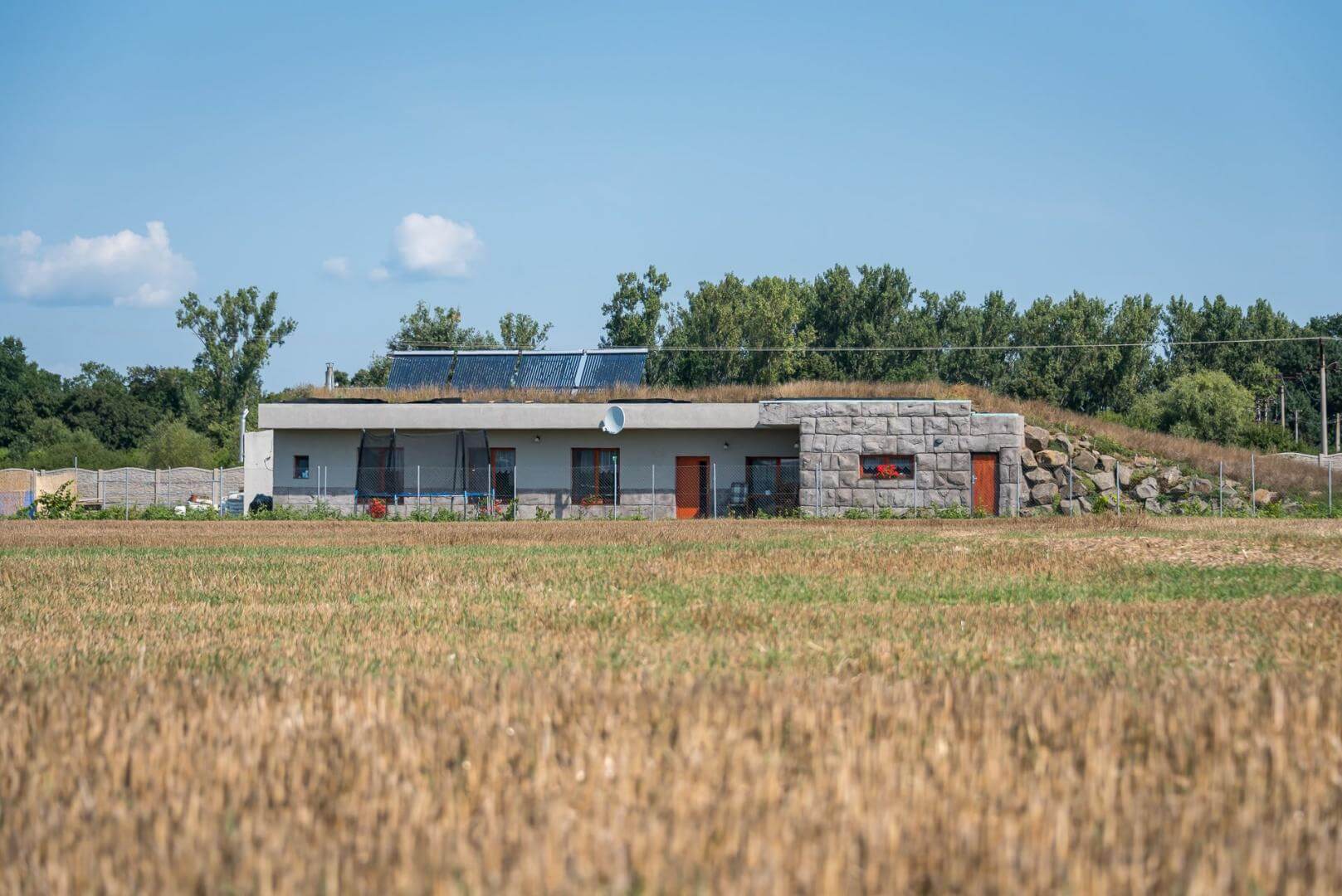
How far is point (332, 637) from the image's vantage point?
8273 mm

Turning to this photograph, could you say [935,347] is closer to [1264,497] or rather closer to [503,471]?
[1264,497]

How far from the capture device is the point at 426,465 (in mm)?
41938

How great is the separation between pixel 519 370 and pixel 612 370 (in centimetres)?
419

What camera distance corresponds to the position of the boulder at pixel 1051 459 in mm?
39719

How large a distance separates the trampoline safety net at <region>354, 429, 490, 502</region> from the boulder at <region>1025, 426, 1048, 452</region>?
62.5 ft

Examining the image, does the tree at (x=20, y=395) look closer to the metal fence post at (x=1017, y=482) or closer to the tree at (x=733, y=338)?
the tree at (x=733, y=338)

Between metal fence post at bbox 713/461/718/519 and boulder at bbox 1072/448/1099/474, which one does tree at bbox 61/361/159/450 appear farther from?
boulder at bbox 1072/448/1099/474

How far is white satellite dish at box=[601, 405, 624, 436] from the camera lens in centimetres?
4019

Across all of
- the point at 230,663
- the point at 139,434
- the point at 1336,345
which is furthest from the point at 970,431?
the point at 1336,345

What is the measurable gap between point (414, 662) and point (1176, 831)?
4.66 m

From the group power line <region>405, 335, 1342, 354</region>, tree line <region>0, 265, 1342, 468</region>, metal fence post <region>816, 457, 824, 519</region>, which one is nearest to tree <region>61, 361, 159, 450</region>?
tree line <region>0, 265, 1342, 468</region>

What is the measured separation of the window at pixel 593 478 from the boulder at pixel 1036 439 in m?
14.4

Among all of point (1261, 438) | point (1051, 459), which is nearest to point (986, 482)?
point (1051, 459)

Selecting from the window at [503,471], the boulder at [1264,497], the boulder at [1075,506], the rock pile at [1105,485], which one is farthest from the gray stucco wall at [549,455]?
the boulder at [1264,497]
